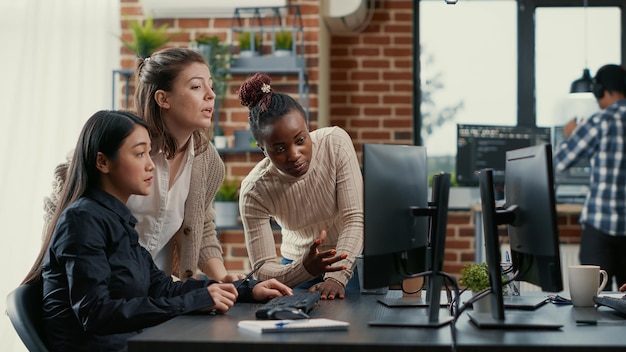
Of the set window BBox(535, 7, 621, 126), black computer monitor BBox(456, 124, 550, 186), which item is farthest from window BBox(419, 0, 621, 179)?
black computer monitor BBox(456, 124, 550, 186)

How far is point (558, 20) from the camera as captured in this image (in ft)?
18.5

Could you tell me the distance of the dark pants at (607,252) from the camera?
4.18m

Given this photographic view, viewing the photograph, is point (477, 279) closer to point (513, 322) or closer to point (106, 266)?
point (513, 322)

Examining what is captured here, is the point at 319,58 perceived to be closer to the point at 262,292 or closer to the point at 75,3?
the point at 75,3

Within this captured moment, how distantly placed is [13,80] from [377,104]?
9.39ft

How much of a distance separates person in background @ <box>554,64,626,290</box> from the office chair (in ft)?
10.0

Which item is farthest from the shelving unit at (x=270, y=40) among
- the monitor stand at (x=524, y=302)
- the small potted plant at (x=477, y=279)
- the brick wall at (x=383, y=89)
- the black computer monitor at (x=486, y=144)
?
the small potted plant at (x=477, y=279)

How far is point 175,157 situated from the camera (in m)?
2.61

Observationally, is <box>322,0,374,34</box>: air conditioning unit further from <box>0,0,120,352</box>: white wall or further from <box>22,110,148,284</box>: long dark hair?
<box>22,110,148,284</box>: long dark hair

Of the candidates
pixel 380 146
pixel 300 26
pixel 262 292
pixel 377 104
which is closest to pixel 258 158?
pixel 300 26

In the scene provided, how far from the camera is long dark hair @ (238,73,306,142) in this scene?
8.13 ft

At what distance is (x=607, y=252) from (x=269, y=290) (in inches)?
104

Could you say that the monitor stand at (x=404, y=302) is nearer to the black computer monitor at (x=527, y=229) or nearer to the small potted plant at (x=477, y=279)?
the small potted plant at (x=477, y=279)

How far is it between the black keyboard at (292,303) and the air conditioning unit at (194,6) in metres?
2.62
